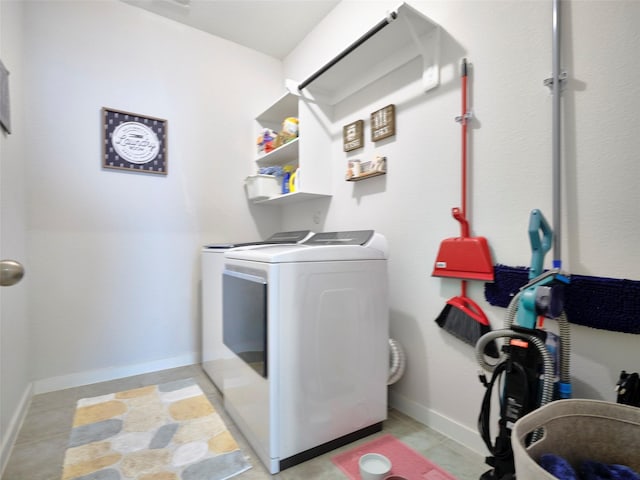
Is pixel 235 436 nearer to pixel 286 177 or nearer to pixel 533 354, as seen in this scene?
pixel 533 354

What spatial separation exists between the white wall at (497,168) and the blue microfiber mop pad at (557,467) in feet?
1.42

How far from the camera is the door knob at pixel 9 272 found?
0.75 metres

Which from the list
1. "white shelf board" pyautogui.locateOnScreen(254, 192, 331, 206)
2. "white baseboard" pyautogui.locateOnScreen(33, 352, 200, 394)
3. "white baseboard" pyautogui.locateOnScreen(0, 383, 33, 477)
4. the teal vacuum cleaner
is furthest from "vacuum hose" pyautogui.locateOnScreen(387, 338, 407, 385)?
"white baseboard" pyautogui.locateOnScreen(0, 383, 33, 477)

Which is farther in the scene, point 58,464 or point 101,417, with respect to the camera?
point 101,417

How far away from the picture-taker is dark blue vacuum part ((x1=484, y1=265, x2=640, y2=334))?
3.16 feet

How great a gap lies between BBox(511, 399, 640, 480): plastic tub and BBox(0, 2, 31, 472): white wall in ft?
6.74

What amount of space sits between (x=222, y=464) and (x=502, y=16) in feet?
7.53

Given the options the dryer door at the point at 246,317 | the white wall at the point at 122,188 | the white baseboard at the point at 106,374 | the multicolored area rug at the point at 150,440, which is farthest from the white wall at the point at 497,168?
the white baseboard at the point at 106,374

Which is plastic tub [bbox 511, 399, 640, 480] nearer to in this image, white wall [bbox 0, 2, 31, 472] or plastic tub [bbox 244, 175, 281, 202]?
white wall [bbox 0, 2, 31, 472]

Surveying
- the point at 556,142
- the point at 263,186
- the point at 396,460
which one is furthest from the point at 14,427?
the point at 556,142

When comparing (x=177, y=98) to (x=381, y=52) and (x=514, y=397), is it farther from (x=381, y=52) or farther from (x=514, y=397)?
(x=514, y=397)

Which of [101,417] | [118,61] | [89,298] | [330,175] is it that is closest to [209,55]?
[118,61]

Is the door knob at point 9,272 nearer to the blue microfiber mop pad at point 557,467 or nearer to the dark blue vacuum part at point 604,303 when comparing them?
the blue microfiber mop pad at point 557,467

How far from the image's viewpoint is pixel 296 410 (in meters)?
1.31
